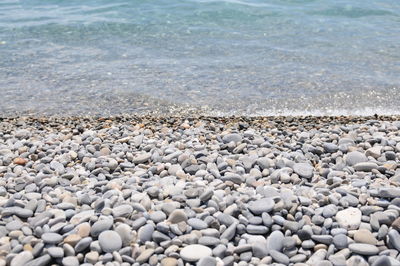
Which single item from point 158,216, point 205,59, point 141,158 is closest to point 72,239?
point 158,216

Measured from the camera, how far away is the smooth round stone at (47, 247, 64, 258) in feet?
8.35

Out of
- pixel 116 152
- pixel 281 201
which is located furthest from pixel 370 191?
pixel 116 152

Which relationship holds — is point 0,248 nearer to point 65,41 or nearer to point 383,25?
point 65,41

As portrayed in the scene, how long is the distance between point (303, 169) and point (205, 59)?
5.46 meters

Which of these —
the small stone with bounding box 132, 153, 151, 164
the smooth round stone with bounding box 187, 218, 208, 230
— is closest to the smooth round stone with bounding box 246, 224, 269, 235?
the smooth round stone with bounding box 187, 218, 208, 230

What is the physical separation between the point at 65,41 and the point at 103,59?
1.83m

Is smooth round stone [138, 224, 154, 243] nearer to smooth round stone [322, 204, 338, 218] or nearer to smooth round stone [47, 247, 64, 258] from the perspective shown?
smooth round stone [47, 247, 64, 258]

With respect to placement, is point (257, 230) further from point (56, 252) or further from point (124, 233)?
point (56, 252)

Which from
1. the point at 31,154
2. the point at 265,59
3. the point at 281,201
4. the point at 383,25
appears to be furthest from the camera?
the point at 383,25

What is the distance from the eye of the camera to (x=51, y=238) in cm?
264

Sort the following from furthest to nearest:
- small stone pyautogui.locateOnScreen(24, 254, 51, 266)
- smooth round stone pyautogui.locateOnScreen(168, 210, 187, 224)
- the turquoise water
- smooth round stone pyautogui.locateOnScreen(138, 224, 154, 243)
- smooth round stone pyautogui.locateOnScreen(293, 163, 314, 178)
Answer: the turquoise water → smooth round stone pyautogui.locateOnScreen(293, 163, 314, 178) → smooth round stone pyautogui.locateOnScreen(168, 210, 187, 224) → smooth round stone pyautogui.locateOnScreen(138, 224, 154, 243) → small stone pyautogui.locateOnScreen(24, 254, 51, 266)

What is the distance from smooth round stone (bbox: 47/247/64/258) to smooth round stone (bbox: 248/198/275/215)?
4.04 feet

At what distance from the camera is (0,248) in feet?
8.56

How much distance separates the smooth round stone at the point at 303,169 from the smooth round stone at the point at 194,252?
128cm
